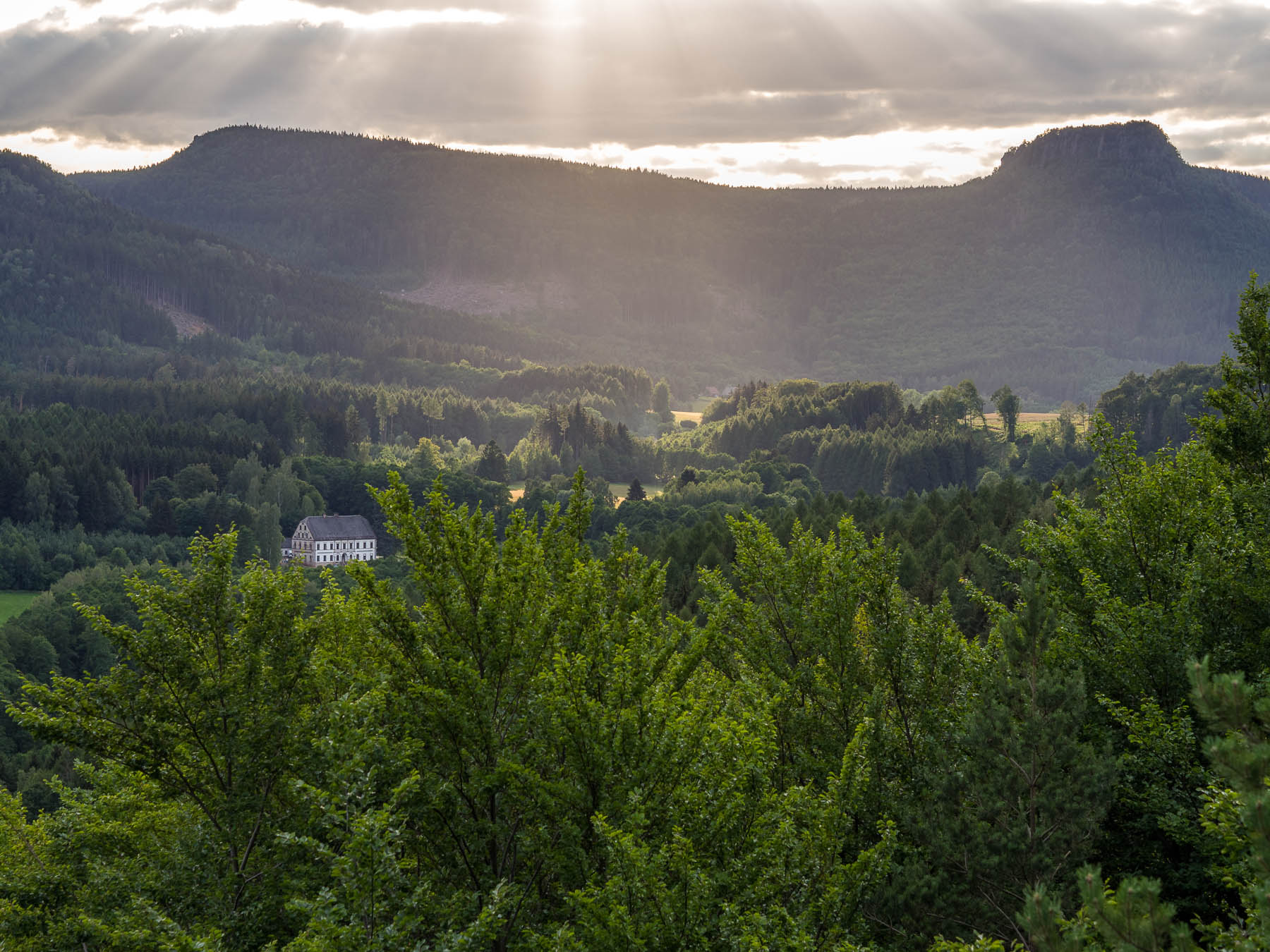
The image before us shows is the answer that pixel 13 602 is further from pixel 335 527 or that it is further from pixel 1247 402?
pixel 1247 402

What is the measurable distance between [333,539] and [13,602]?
171 feet

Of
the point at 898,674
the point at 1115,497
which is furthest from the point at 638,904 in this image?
the point at 1115,497

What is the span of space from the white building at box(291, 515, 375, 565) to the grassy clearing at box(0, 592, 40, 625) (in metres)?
40.2

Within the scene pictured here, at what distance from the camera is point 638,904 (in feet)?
59.7

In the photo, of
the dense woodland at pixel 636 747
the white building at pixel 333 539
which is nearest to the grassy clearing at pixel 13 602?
the white building at pixel 333 539

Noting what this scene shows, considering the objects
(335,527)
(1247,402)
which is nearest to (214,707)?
(1247,402)

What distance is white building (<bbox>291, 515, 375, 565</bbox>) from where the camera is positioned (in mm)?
174375

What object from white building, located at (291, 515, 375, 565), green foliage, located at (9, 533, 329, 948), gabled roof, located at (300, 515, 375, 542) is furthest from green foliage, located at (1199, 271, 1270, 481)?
gabled roof, located at (300, 515, 375, 542)

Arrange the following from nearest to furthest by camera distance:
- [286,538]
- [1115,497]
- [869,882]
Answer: [869,882] → [1115,497] → [286,538]

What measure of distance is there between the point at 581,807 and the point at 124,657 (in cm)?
1118

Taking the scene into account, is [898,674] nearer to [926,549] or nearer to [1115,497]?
[1115,497]

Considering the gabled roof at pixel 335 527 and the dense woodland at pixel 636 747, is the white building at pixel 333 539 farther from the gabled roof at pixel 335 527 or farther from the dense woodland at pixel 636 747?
the dense woodland at pixel 636 747

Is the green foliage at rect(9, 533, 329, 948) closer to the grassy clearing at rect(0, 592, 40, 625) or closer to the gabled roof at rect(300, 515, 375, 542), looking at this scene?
the grassy clearing at rect(0, 592, 40, 625)

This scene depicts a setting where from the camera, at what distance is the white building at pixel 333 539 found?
174m
